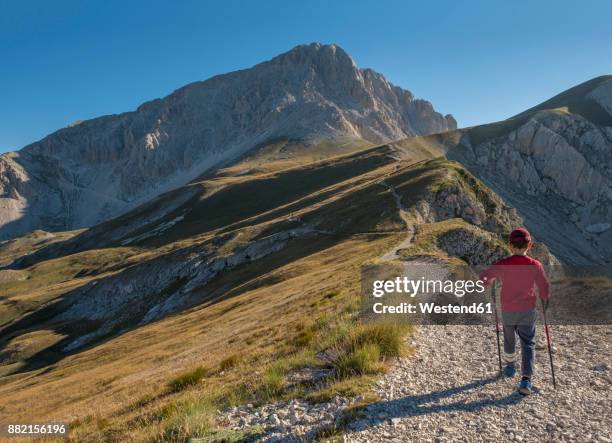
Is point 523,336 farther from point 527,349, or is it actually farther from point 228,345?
point 228,345

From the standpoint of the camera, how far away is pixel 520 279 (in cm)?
1114

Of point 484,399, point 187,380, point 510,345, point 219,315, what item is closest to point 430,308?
point 510,345

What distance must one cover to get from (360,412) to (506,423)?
10.1ft

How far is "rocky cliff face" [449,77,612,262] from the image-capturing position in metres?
128

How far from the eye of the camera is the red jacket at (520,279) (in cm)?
1101

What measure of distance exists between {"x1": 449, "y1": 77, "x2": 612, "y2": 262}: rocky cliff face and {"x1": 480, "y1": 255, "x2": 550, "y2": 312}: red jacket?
386ft

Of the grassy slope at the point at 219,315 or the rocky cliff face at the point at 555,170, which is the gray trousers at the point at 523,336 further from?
the rocky cliff face at the point at 555,170

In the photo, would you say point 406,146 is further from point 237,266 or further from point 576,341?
point 576,341

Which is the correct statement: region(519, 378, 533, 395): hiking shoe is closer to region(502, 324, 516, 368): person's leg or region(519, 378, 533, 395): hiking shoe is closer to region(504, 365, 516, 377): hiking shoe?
region(504, 365, 516, 377): hiking shoe

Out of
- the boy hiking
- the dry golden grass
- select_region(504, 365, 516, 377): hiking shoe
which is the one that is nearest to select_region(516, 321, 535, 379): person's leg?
the boy hiking

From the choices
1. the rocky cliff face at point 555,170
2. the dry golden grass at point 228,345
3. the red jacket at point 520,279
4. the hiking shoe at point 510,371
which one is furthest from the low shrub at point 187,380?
the rocky cliff face at point 555,170

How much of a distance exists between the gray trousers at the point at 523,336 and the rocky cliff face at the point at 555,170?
385 feet

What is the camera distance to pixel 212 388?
14.1 metres

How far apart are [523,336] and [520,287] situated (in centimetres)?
131
